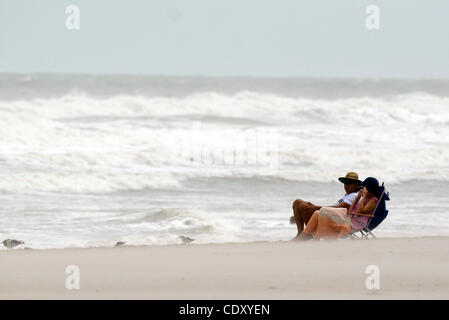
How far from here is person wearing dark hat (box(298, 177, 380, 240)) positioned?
31.1 ft

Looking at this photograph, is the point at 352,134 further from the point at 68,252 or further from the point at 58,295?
the point at 58,295

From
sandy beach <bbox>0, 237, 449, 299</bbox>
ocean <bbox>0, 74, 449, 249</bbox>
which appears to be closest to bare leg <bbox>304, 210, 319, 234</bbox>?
sandy beach <bbox>0, 237, 449, 299</bbox>

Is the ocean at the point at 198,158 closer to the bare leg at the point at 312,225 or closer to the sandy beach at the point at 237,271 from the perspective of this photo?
the bare leg at the point at 312,225

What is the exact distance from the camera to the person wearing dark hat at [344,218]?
9.48 metres

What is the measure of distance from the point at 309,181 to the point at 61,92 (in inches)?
903

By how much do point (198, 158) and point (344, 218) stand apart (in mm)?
12792

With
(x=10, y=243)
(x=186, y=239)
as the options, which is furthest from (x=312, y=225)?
(x=10, y=243)

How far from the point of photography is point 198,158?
874 inches

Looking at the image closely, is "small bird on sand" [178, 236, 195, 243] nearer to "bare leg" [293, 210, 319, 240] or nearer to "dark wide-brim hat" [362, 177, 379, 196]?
"bare leg" [293, 210, 319, 240]

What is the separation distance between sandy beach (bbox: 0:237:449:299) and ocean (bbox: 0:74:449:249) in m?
1.90

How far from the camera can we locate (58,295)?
22.5ft

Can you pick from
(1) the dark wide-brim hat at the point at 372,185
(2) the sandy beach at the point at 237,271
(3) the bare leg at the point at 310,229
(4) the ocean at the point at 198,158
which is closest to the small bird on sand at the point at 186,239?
(4) the ocean at the point at 198,158

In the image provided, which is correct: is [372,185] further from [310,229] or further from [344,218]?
[310,229]

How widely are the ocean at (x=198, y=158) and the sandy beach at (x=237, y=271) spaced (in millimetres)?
1899
